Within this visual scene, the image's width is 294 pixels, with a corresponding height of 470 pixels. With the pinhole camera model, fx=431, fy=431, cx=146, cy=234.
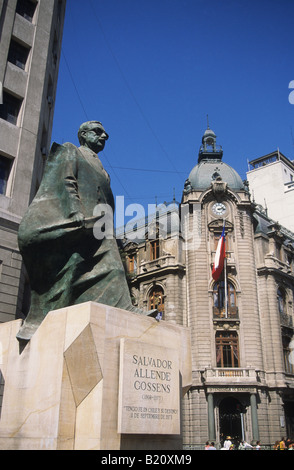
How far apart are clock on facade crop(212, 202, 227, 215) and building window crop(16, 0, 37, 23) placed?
69.6ft

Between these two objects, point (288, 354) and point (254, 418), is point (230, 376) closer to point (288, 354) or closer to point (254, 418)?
point (254, 418)

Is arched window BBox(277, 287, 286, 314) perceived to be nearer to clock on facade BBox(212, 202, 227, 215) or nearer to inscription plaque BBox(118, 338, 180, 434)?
clock on facade BBox(212, 202, 227, 215)

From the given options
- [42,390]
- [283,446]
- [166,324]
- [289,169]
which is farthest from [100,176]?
[289,169]

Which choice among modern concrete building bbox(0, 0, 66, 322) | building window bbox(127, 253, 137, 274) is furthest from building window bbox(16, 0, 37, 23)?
building window bbox(127, 253, 137, 274)

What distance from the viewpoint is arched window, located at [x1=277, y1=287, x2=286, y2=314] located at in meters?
37.5

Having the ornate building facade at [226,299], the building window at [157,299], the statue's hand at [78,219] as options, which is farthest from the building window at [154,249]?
the statue's hand at [78,219]

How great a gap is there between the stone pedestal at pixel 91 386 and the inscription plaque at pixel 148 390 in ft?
0.04

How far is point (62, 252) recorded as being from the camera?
645cm

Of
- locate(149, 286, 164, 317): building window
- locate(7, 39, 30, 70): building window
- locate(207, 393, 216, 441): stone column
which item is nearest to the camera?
locate(7, 39, 30, 70): building window

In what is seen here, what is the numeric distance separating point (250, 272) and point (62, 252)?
31270mm

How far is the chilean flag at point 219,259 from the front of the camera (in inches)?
1341

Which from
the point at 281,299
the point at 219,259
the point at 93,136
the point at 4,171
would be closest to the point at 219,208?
the point at 219,259

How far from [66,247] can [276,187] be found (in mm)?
48570
